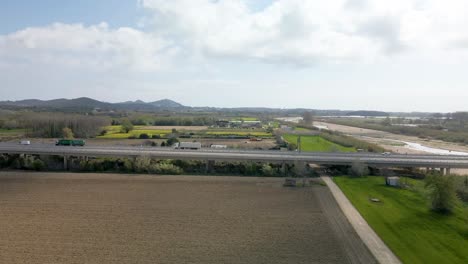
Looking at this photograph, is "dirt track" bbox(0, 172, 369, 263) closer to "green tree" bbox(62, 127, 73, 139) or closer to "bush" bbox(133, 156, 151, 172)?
"bush" bbox(133, 156, 151, 172)

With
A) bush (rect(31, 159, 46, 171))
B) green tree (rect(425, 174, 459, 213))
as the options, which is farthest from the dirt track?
green tree (rect(425, 174, 459, 213))

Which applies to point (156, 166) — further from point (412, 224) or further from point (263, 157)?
point (412, 224)

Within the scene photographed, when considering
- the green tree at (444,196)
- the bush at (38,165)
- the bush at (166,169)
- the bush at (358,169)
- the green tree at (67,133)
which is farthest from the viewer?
the green tree at (67,133)

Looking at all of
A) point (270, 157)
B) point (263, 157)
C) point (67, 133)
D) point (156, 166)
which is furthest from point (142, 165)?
point (67, 133)

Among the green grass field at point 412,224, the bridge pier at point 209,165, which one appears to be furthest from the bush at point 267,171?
the green grass field at point 412,224

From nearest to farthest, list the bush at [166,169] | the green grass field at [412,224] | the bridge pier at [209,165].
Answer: the green grass field at [412,224] → the bush at [166,169] → the bridge pier at [209,165]

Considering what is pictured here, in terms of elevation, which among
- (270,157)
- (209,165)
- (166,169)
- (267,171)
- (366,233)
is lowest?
(366,233)

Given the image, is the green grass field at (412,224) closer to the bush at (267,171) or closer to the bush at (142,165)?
the bush at (267,171)
